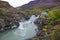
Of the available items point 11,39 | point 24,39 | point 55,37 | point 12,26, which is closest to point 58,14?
point 24,39

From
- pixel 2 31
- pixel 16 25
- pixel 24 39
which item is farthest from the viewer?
pixel 16 25

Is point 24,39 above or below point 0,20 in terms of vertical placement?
below

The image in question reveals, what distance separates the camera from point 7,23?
7600cm

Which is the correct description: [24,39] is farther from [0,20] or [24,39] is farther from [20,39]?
[0,20]

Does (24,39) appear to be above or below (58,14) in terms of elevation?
below

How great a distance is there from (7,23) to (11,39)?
23.6 m

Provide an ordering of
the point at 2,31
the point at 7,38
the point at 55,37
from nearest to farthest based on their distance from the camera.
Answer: the point at 55,37 < the point at 7,38 < the point at 2,31

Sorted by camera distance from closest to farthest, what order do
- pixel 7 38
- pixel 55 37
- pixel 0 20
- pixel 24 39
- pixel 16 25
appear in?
pixel 55 37 < pixel 24 39 < pixel 7 38 < pixel 0 20 < pixel 16 25

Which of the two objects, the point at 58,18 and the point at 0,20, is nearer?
the point at 58,18

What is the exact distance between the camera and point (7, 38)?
54.5 meters

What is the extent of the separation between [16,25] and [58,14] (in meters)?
32.0

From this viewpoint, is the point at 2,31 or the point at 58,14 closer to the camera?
the point at 58,14

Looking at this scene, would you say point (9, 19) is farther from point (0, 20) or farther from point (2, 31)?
point (2, 31)

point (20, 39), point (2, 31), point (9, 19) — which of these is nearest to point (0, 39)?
point (20, 39)
